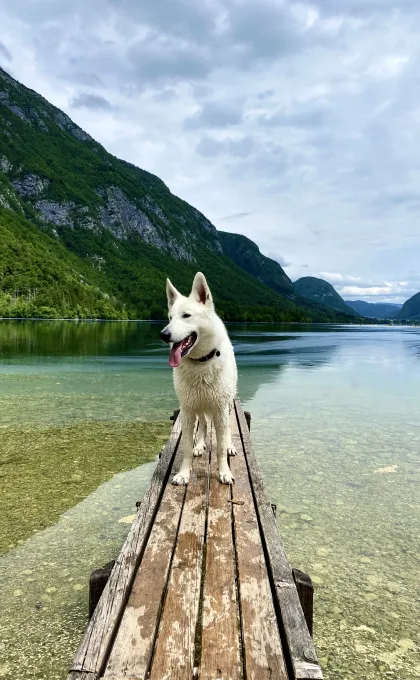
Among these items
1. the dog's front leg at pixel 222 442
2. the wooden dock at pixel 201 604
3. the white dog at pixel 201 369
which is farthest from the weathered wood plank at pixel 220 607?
the white dog at pixel 201 369

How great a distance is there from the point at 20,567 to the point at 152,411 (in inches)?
373

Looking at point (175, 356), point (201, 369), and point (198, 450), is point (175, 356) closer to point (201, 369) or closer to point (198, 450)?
point (201, 369)

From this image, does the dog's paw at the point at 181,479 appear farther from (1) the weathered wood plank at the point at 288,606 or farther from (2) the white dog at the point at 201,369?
(1) the weathered wood plank at the point at 288,606

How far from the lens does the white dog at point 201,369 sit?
4855 mm

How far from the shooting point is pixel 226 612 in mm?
2721

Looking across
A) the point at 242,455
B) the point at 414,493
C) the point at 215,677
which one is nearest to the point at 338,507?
the point at 414,493

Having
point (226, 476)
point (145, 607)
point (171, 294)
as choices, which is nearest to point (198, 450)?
point (226, 476)

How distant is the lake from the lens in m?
3.86

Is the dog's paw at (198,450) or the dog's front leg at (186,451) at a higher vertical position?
the dog's front leg at (186,451)

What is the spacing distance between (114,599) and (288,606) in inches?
44.6

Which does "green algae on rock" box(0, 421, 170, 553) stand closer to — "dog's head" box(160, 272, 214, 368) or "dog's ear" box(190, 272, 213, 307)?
"dog's head" box(160, 272, 214, 368)

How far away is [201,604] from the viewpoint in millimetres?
2812

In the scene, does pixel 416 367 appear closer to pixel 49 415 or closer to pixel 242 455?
pixel 49 415

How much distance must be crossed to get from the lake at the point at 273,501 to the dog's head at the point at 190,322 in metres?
2.83
